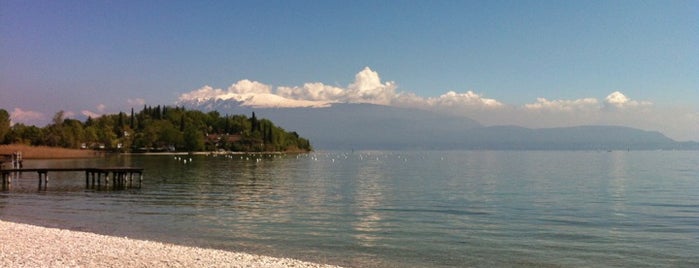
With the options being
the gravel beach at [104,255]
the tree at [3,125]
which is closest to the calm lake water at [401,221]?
the gravel beach at [104,255]

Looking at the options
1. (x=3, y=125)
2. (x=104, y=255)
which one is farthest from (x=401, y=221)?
(x=3, y=125)

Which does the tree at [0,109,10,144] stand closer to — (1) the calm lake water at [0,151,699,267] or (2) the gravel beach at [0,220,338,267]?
(1) the calm lake water at [0,151,699,267]

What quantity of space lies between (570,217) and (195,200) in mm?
25695

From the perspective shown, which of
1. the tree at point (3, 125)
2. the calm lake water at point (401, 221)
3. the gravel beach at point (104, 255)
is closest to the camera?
the gravel beach at point (104, 255)

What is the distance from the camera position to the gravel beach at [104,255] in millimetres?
16938

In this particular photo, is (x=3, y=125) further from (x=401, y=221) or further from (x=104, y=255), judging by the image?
(x=104, y=255)

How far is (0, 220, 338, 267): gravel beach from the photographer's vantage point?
16.9m

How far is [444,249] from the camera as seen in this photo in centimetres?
2338

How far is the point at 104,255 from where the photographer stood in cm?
1839

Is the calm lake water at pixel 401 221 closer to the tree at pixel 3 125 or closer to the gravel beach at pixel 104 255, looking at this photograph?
the gravel beach at pixel 104 255

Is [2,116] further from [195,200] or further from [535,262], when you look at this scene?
[535,262]

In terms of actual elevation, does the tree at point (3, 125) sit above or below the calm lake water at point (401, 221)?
above

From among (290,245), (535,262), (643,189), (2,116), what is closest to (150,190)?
(290,245)

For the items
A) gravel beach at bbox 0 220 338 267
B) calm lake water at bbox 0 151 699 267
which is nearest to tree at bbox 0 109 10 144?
calm lake water at bbox 0 151 699 267
